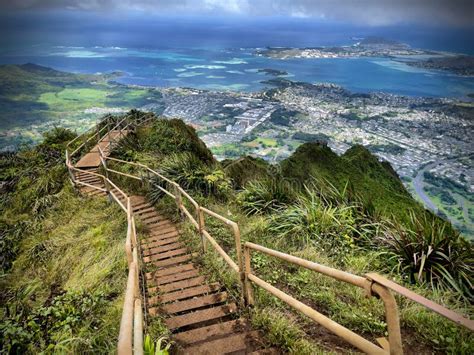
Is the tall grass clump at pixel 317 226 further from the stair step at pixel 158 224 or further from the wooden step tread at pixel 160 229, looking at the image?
the stair step at pixel 158 224

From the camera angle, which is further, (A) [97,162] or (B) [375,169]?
(B) [375,169]

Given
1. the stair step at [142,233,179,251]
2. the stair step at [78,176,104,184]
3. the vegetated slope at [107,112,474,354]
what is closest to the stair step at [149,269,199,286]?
the vegetated slope at [107,112,474,354]

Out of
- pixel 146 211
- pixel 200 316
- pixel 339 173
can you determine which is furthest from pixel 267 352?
pixel 339 173

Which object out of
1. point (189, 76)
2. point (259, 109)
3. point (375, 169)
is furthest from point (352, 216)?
point (189, 76)

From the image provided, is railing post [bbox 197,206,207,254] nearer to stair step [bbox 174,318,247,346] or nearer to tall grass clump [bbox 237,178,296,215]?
stair step [bbox 174,318,247,346]

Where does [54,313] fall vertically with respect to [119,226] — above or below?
above

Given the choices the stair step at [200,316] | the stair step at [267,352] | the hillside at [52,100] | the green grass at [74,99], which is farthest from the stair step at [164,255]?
the green grass at [74,99]

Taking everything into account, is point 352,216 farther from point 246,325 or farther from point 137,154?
point 137,154
